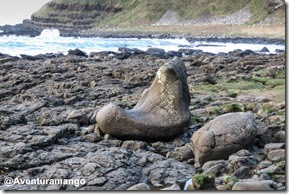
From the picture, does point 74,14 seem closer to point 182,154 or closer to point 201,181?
point 182,154

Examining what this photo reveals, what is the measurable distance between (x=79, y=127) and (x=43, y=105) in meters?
3.51

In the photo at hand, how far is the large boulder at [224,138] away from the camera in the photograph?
9.99 metres

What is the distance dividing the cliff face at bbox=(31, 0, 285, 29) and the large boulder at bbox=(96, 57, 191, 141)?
69.1 m

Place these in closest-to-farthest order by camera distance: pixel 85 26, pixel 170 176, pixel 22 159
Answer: pixel 170 176, pixel 22 159, pixel 85 26

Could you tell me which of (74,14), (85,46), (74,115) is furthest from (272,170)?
(74,14)

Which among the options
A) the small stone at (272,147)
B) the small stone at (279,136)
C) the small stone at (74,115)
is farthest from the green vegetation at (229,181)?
the small stone at (74,115)

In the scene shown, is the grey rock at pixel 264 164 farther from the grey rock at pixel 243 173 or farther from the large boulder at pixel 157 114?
the large boulder at pixel 157 114

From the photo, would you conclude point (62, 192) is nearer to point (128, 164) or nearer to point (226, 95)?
point (128, 164)

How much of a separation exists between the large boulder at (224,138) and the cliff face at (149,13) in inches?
2784

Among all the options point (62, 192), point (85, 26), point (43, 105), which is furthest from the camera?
point (85, 26)

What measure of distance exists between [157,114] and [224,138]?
2.31 metres

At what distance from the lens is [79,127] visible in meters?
12.8

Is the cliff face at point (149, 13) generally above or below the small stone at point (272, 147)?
above

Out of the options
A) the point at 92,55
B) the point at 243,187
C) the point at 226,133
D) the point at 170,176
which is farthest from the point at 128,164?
the point at 92,55
